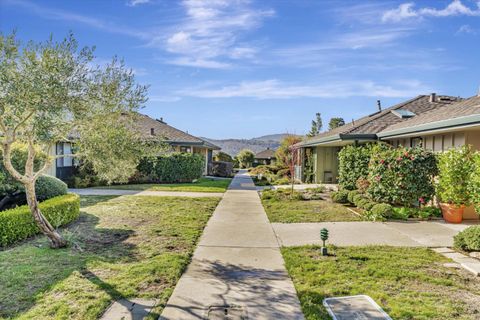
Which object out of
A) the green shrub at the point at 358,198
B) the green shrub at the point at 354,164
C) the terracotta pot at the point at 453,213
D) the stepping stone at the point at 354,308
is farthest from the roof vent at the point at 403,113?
the stepping stone at the point at 354,308

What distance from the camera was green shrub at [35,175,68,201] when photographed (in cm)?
898

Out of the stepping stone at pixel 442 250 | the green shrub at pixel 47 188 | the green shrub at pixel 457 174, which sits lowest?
the stepping stone at pixel 442 250

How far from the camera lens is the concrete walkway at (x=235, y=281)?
3619mm

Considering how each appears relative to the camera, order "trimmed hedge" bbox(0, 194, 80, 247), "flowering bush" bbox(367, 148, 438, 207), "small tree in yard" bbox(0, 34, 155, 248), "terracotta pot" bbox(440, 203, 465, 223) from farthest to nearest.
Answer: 1. "flowering bush" bbox(367, 148, 438, 207)
2. "terracotta pot" bbox(440, 203, 465, 223)
3. "trimmed hedge" bbox(0, 194, 80, 247)
4. "small tree in yard" bbox(0, 34, 155, 248)

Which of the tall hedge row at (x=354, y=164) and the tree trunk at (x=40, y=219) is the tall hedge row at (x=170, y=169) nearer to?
the tall hedge row at (x=354, y=164)

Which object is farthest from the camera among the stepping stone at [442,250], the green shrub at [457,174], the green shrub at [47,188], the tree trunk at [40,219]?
the green shrub at [47,188]

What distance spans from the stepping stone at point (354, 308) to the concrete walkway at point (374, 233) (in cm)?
260

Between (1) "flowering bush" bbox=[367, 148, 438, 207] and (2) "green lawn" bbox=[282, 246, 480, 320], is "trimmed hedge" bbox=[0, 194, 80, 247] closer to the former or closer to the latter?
(2) "green lawn" bbox=[282, 246, 480, 320]

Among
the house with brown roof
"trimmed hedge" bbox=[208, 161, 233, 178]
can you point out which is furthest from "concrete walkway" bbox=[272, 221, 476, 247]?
"trimmed hedge" bbox=[208, 161, 233, 178]

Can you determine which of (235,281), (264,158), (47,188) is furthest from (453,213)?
(264,158)

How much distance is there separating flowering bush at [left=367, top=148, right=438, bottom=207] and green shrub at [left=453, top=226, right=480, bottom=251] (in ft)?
11.2

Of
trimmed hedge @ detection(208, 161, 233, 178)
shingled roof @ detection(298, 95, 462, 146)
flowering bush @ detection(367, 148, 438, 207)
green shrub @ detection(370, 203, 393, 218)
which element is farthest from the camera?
trimmed hedge @ detection(208, 161, 233, 178)

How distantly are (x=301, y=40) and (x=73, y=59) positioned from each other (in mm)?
8995

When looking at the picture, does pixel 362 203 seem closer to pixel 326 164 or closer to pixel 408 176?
pixel 408 176
